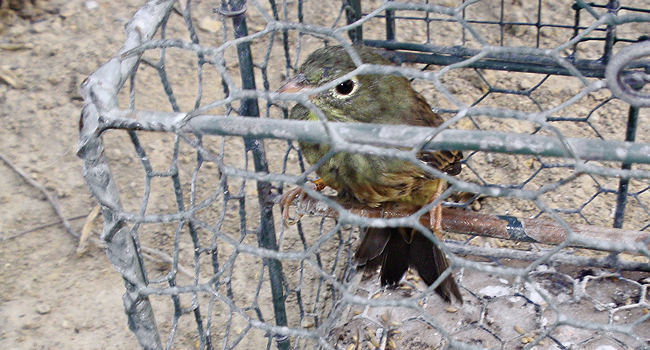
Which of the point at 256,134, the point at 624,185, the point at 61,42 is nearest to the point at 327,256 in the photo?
the point at 624,185

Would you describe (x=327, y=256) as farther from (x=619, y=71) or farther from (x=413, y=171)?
(x=619, y=71)

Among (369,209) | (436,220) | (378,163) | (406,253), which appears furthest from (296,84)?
(406,253)

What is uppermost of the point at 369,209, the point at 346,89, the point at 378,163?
the point at 346,89

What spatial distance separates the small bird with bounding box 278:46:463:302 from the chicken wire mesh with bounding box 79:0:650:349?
10 cm

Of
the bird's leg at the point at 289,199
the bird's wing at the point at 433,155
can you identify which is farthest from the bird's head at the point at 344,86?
the bird's leg at the point at 289,199

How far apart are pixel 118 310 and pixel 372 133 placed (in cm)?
197

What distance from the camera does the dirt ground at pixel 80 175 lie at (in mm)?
2701

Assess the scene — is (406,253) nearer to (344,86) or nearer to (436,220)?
(436,220)

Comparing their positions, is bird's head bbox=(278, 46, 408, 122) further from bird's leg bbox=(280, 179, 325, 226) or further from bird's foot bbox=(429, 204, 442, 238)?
bird's foot bbox=(429, 204, 442, 238)

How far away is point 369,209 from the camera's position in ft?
7.34

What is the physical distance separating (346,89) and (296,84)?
6.9 inches

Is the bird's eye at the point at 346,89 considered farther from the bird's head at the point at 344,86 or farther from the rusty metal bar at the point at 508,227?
the rusty metal bar at the point at 508,227

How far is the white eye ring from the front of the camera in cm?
214

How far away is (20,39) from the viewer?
13.7 feet
